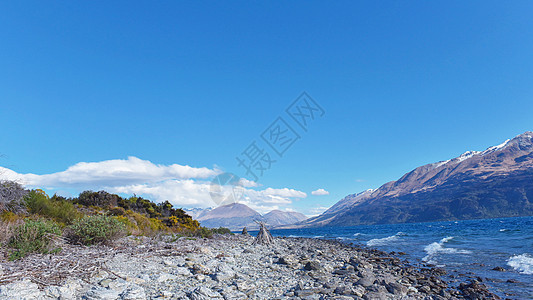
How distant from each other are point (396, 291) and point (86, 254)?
9761 millimetres

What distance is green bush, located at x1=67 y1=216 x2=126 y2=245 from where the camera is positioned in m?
9.85

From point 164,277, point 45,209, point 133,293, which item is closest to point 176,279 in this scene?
point 164,277

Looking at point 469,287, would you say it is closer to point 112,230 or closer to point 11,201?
point 112,230

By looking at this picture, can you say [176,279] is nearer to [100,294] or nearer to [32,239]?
[100,294]

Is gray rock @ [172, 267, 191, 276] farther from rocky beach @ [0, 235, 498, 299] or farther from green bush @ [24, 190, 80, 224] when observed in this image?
green bush @ [24, 190, 80, 224]

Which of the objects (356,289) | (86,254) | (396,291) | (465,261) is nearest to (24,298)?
(86,254)

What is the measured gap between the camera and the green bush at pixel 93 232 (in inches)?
388

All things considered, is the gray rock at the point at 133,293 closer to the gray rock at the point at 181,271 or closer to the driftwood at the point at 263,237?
the gray rock at the point at 181,271

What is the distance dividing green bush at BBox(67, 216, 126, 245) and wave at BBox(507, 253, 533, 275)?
1938 cm

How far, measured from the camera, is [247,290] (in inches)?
297

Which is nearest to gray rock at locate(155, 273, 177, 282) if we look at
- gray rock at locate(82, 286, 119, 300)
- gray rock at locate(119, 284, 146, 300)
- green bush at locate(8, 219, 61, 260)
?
gray rock at locate(119, 284, 146, 300)

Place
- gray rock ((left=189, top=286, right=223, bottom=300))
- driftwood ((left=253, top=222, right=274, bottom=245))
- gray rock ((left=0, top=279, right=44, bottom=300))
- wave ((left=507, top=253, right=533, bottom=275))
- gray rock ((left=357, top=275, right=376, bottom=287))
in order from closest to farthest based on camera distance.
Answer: gray rock ((left=0, top=279, right=44, bottom=300)) → gray rock ((left=189, top=286, right=223, bottom=300)) → gray rock ((left=357, top=275, right=376, bottom=287)) → wave ((left=507, top=253, right=533, bottom=275)) → driftwood ((left=253, top=222, right=274, bottom=245))

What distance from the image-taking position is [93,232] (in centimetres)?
994

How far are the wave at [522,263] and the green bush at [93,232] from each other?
1938 cm
